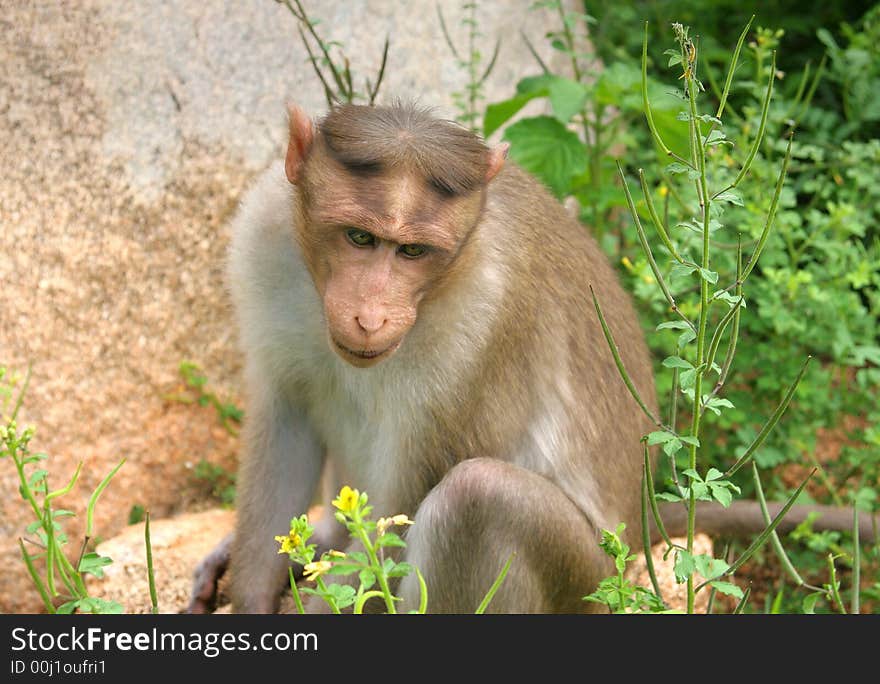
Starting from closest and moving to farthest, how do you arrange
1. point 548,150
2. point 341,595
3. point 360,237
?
point 341,595, point 360,237, point 548,150

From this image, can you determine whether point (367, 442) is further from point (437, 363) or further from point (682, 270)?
point (682, 270)

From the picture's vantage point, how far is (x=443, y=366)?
157 inches

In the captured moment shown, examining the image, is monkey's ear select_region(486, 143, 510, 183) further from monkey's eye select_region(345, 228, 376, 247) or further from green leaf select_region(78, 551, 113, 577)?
green leaf select_region(78, 551, 113, 577)

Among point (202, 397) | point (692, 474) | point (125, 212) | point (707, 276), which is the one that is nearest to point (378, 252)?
point (707, 276)

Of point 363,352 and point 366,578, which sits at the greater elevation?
point 363,352

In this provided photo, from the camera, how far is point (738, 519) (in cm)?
488

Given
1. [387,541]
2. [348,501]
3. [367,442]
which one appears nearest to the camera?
[348,501]

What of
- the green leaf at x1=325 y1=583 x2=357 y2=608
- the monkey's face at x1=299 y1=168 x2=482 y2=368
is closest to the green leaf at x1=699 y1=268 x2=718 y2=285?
the monkey's face at x1=299 y1=168 x2=482 y2=368

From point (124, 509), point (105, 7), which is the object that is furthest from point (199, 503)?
point (105, 7)

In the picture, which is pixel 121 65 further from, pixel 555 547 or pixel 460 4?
pixel 555 547

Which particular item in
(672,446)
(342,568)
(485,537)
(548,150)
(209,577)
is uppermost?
(548,150)

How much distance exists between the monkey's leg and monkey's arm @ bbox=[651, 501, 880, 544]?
938mm

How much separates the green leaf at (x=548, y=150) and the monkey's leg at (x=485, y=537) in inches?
73.6

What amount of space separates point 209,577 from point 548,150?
2399 millimetres
